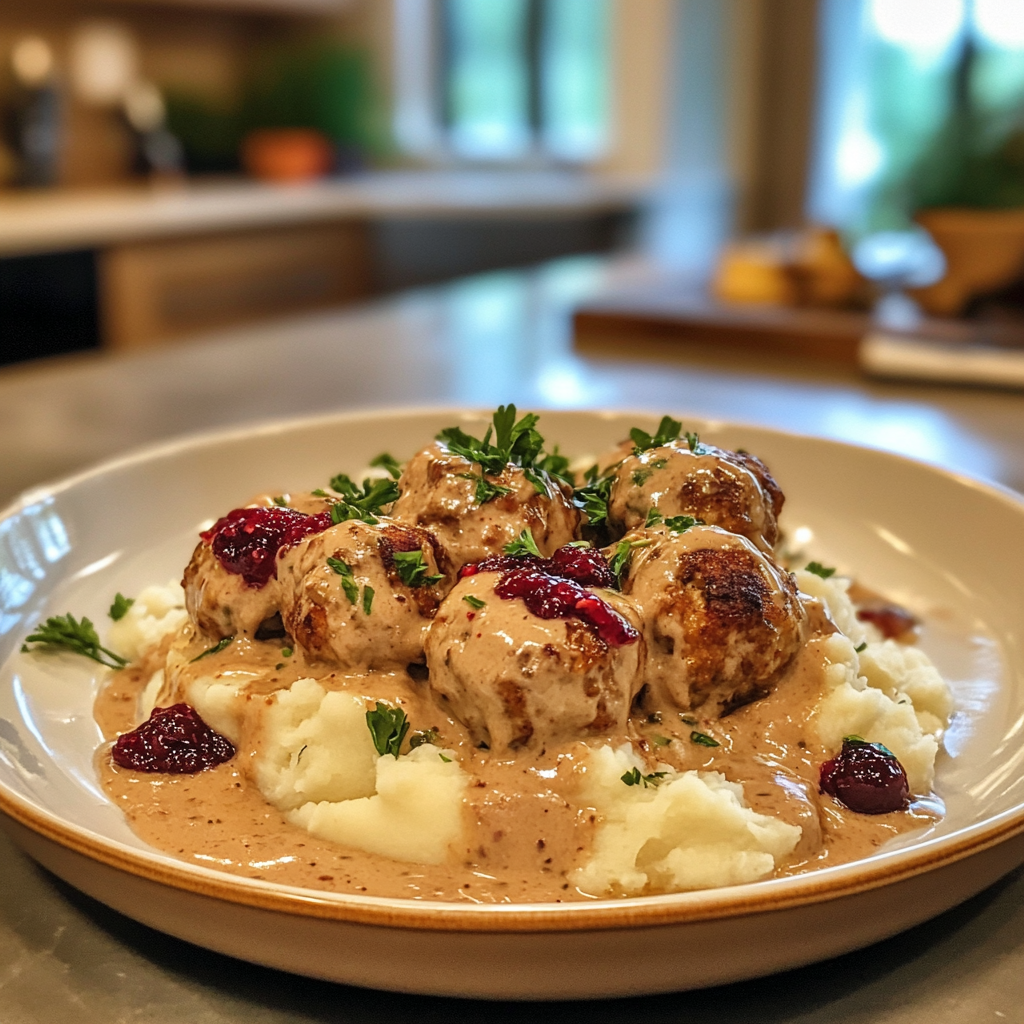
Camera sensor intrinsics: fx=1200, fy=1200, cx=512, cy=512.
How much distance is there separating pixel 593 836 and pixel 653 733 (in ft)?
0.63

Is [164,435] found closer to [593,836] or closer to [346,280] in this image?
[593,836]

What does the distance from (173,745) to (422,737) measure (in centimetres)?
35

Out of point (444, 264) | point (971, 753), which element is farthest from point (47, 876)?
point (444, 264)

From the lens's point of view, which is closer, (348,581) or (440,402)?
(348,581)

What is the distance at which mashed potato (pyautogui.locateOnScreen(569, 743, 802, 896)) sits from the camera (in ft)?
4.37

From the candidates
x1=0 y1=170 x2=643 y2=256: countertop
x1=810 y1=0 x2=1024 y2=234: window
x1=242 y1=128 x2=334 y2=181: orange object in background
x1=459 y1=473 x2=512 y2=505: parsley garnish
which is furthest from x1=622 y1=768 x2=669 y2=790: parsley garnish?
x1=242 y1=128 x2=334 y2=181: orange object in background

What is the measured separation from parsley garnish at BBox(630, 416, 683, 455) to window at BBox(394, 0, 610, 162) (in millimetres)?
10223

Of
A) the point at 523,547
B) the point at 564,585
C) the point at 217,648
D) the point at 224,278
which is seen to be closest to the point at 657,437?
the point at 523,547

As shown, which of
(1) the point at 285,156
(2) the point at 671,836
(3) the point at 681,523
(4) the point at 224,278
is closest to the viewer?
(2) the point at 671,836

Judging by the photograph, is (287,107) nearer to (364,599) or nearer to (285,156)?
(285,156)

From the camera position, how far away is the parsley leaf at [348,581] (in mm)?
1558

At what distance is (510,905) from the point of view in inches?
42.8

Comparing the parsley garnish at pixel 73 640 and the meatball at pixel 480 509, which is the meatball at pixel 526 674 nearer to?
the meatball at pixel 480 509

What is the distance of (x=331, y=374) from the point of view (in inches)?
162
